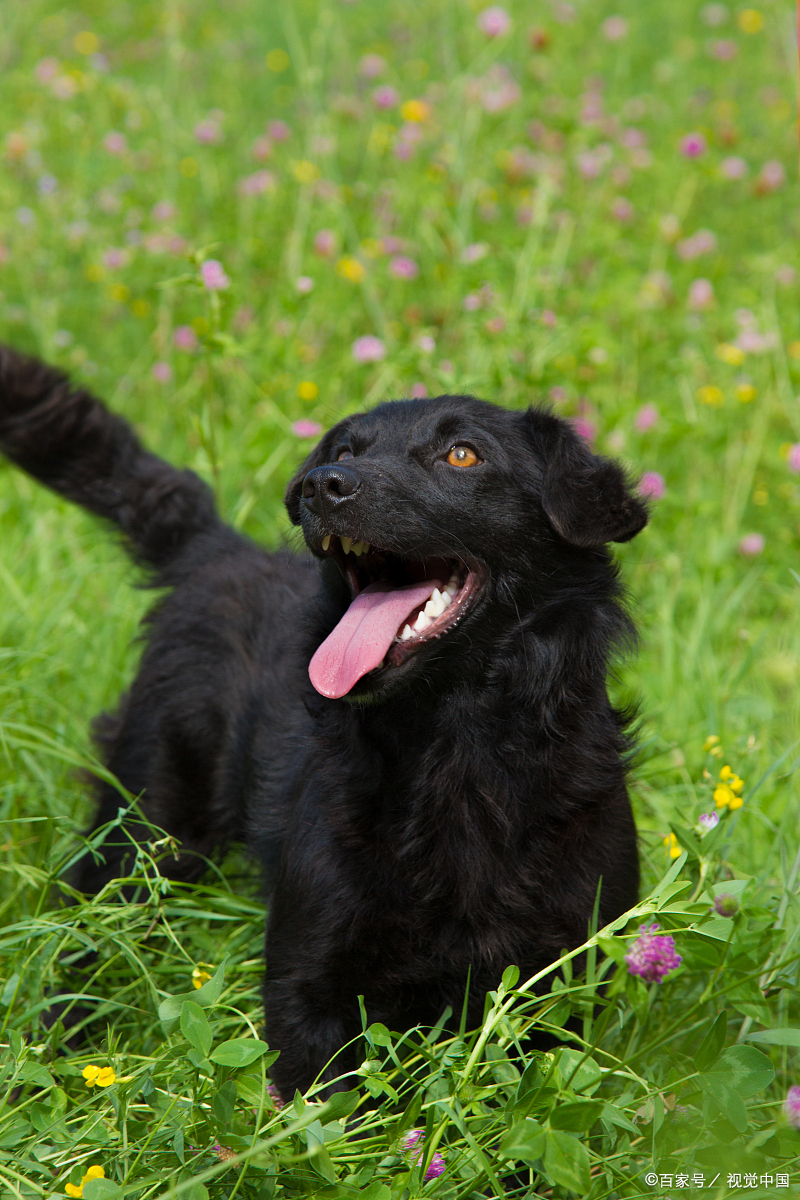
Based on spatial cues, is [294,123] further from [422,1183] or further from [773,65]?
[422,1183]

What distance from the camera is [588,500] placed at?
7.14 ft

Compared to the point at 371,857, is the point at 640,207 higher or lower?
higher

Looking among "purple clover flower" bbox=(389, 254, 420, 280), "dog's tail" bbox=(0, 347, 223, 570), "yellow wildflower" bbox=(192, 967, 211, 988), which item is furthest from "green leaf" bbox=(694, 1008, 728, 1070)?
"purple clover flower" bbox=(389, 254, 420, 280)

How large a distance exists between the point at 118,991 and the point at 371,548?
44.3 inches

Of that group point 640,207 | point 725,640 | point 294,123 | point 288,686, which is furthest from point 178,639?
point 294,123

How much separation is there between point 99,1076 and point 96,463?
5.93ft

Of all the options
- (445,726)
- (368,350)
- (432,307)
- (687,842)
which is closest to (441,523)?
(445,726)

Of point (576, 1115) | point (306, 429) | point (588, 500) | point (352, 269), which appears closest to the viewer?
point (576, 1115)

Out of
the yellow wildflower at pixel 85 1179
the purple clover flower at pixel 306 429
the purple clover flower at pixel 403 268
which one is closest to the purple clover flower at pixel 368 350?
the purple clover flower at pixel 306 429

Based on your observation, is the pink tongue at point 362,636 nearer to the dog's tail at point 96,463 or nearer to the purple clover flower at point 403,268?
the dog's tail at point 96,463

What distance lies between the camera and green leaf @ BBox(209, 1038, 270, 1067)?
1.57m

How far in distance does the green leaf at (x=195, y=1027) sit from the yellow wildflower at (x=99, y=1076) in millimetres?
250

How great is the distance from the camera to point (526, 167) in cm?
558

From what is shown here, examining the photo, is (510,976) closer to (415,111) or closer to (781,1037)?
(781,1037)
